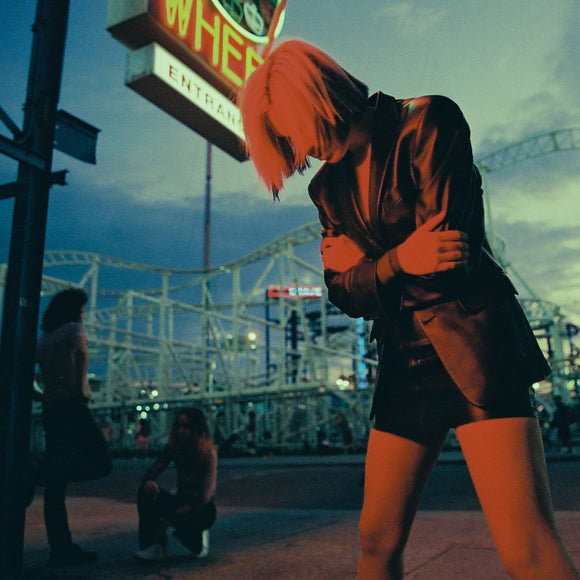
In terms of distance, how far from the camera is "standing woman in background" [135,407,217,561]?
3422 mm

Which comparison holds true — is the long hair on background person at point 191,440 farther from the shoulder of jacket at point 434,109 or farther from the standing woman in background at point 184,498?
the shoulder of jacket at point 434,109

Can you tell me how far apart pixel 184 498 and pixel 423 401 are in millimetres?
2798

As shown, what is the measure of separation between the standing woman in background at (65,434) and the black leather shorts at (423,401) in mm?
2503

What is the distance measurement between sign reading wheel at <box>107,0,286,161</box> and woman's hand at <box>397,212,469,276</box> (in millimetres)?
4193

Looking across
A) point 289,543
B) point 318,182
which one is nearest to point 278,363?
point 289,543

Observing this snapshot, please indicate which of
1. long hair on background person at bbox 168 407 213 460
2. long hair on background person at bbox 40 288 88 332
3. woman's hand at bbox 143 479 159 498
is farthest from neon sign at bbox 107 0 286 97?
woman's hand at bbox 143 479 159 498

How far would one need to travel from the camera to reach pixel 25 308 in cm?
302

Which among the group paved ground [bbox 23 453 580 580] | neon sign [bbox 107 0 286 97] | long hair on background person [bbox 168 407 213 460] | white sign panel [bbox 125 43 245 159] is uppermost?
neon sign [bbox 107 0 286 97]

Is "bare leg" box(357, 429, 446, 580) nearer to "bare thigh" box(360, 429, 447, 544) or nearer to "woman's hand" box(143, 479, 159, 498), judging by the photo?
"bare thigh" box(360, 429, 447, 544)

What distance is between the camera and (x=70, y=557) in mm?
3260

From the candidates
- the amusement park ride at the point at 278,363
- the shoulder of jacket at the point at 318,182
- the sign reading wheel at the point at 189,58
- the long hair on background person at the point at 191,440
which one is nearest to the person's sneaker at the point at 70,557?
the long hair on background person at the point at 191,440

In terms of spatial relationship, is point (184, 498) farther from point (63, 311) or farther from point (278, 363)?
point (278, 363)

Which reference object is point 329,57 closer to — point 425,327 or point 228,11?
point 425,327

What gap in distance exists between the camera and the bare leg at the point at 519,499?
3.38 ft
